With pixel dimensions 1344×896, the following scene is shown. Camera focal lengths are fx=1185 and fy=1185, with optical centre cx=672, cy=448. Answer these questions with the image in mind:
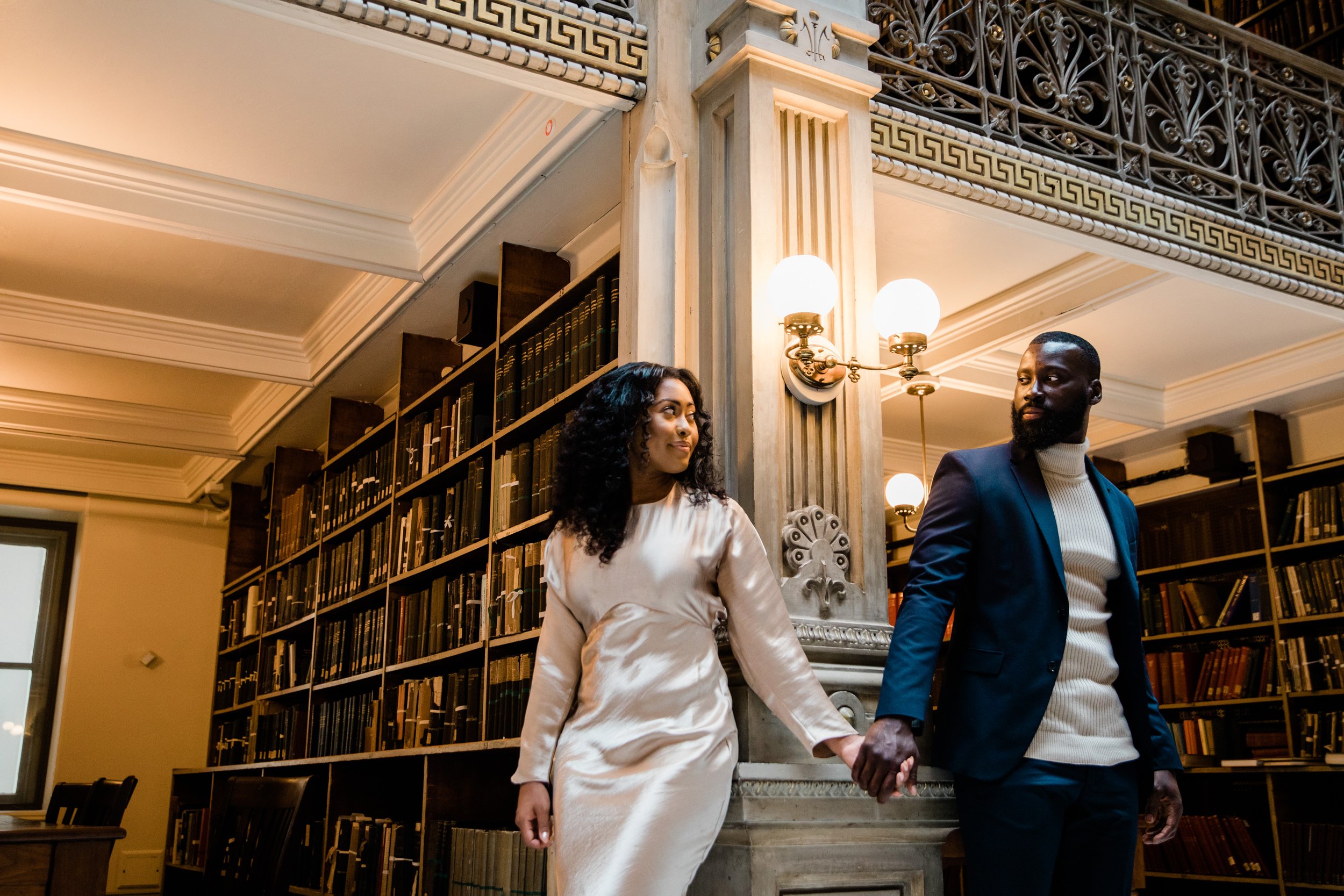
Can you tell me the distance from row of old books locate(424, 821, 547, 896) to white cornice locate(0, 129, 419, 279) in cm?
220

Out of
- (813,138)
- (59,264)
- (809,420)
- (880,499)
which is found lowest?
(880,499)

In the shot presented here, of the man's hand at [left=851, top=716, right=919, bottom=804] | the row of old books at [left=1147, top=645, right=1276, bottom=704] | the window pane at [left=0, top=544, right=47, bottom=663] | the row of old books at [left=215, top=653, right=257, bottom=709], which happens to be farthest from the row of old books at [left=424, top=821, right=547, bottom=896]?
the window pane at [left=0, top=544, right=47, bottom=663]

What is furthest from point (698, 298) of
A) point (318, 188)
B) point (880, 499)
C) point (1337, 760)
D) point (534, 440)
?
point (1337, 760)

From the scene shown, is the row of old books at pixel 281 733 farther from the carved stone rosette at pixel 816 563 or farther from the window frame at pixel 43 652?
the carved stone rosette at pixel 816 563

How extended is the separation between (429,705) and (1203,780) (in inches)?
168

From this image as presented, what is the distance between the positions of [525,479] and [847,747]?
2.42 m

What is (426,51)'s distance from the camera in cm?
303

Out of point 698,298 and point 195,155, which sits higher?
point 195,155

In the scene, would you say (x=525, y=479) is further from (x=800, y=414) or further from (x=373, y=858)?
(x=373, y=858)

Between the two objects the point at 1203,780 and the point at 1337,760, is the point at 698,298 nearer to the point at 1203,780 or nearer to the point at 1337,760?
the point at 1337,760

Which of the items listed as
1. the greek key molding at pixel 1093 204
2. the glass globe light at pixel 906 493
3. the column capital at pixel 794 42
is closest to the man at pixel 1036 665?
the column capital at pixel 794 42

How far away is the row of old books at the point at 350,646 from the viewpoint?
559 cm

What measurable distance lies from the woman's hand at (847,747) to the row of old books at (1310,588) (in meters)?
4.64

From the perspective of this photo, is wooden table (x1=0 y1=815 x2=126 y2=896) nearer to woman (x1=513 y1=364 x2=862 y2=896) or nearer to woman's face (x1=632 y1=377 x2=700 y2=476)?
woman (x1=513 y1=364 x2=862 y2=896)
